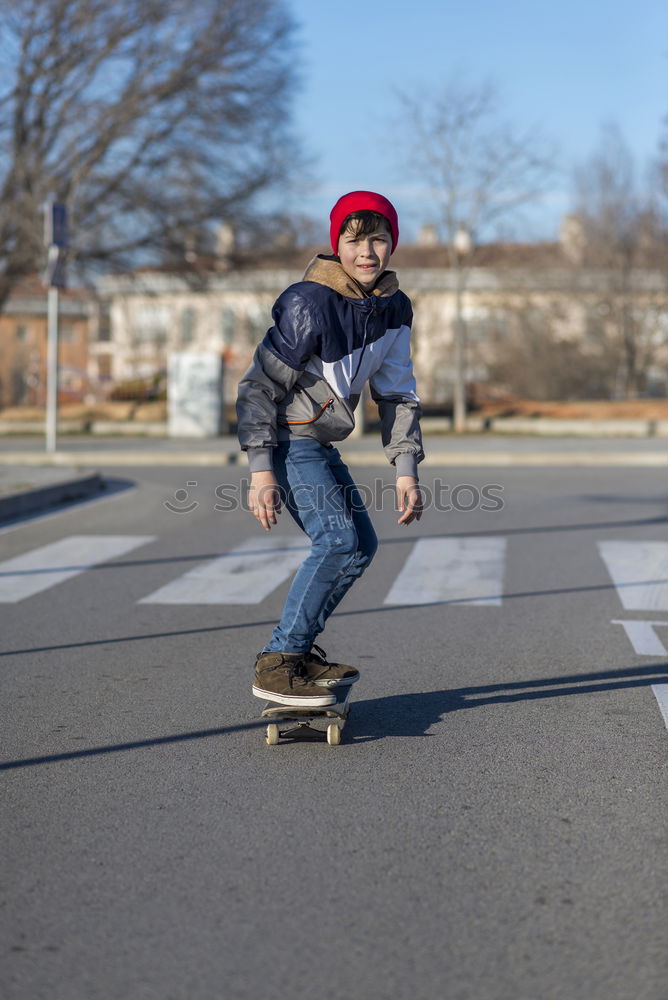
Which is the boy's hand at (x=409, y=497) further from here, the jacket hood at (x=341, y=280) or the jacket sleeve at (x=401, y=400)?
the jacket hood at (x=341, y=280)

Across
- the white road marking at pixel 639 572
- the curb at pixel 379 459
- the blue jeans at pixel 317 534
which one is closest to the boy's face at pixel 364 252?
the blue jeans at pixel 317 534

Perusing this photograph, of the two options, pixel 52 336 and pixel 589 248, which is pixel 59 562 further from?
pixel 589 248

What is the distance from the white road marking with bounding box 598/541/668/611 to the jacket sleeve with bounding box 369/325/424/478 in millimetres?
3318

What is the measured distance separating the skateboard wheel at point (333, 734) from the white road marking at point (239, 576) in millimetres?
3132

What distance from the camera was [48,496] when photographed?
13320 millimetres

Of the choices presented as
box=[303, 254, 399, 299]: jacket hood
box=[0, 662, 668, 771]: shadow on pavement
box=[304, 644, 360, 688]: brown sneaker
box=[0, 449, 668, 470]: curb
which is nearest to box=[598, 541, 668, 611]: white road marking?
box=[0, 662, 668, 771]: shadow on pavement

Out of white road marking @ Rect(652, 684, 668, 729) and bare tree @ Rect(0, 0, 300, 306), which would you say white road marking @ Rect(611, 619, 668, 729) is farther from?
bare tree @ Rect(0, 0, 300, 306)

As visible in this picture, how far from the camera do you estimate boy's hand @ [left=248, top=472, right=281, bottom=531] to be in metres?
4.38

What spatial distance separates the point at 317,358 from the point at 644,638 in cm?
302

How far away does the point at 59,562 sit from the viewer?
9.45 metres

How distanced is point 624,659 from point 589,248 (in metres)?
27.9

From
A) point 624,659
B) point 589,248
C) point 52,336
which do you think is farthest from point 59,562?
point 589,248

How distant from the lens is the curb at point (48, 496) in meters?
12.2

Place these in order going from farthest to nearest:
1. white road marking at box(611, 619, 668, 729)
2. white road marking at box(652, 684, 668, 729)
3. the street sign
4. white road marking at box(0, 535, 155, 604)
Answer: the street sign
white road marking at box(0, 535, 155, 604)
white road marking at box(611, 619, 668, 729)
white road marking at box(652, 684, 668, 729)
